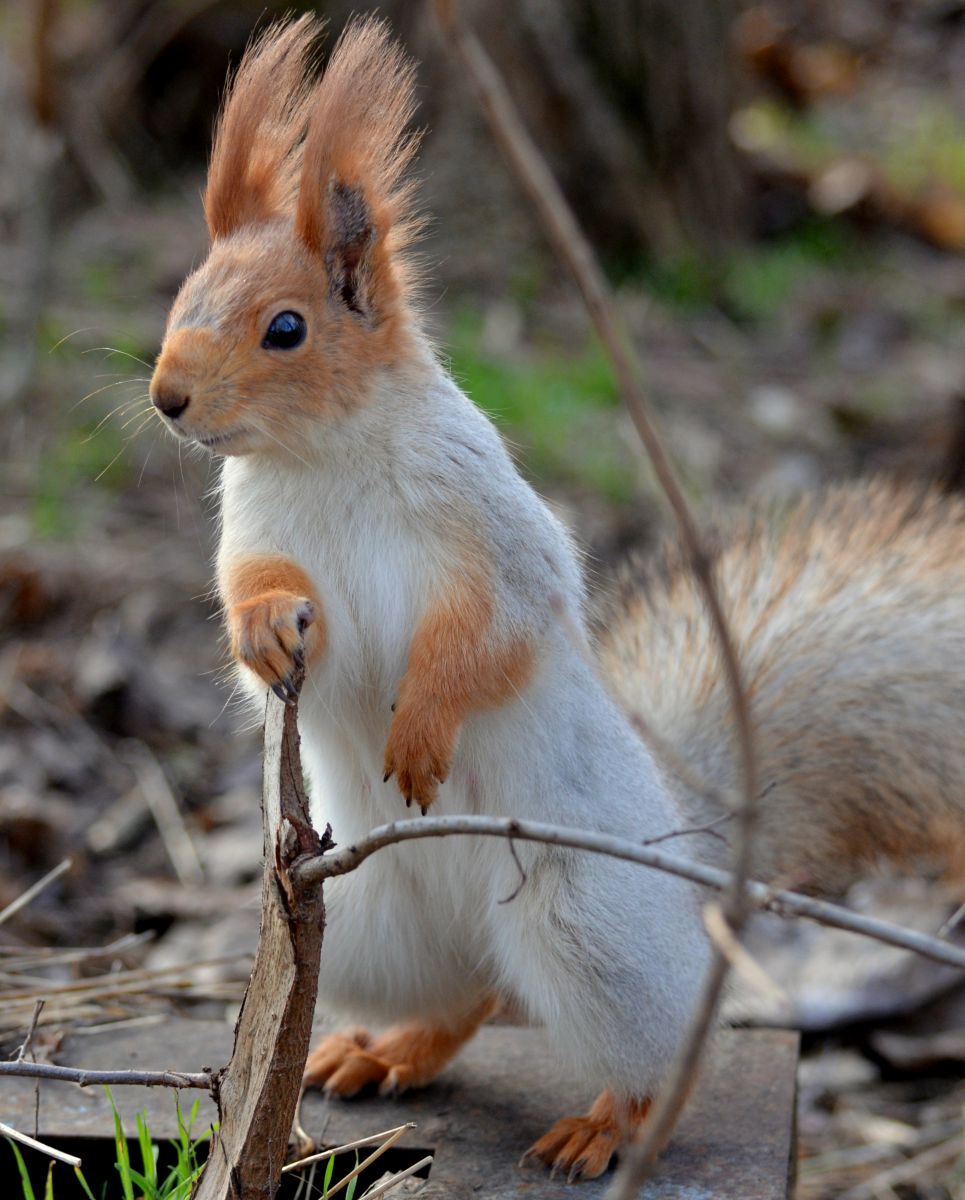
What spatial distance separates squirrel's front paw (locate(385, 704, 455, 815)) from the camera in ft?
5.18

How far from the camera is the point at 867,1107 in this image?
2.49m

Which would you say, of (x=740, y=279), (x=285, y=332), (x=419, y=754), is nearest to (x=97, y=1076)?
(x=419, y=754)

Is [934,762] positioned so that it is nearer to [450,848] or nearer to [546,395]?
[450,848]

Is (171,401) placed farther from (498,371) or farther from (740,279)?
(740,279)

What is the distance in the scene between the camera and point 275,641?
4.91 ft

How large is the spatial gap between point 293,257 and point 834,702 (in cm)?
91

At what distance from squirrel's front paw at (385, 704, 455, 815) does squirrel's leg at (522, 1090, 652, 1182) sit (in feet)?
1.43

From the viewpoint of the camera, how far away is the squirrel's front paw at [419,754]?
5.18 ft

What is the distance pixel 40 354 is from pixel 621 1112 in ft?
10.9

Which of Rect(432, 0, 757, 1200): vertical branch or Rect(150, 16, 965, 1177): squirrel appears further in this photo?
Rect(150, 16, 965, 1177): squirrel

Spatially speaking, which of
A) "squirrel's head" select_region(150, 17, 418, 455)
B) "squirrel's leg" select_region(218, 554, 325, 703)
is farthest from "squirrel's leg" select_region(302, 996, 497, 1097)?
"squirrel's head" select_region(150, 17, 418, 455)

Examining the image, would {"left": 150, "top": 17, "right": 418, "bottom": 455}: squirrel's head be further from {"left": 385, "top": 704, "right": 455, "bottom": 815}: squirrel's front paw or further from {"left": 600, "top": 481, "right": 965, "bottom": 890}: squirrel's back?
{"left": 600, "top": 481, "right": 965, "bottom": 890}: squirrel's back

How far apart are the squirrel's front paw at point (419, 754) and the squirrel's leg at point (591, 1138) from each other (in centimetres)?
43

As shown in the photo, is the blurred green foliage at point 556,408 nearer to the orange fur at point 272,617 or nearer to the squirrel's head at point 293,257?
the squirrel's head at point 293,257
